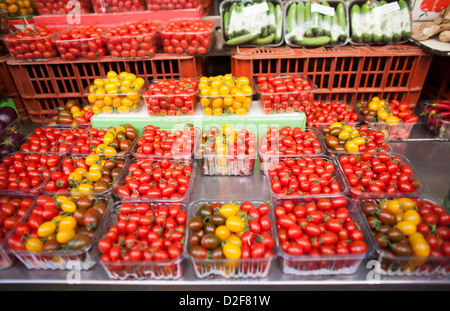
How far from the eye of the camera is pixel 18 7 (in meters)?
4.48

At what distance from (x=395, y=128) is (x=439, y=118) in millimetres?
500

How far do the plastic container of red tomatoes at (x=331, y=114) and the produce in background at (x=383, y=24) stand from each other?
37.5 inches

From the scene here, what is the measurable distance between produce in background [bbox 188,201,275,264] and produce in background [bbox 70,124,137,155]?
1.29 metres

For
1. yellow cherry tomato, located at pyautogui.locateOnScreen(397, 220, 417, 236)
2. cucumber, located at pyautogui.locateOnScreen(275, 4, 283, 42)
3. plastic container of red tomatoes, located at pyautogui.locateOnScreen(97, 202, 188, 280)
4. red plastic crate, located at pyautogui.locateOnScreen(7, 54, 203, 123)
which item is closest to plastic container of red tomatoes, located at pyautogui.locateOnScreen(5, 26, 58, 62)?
red plastic crate, located at pyautogui.locateOnScreen(7, 54, 203, 123)

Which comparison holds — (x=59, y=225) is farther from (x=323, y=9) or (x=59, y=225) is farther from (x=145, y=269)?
(x=323, y=9)

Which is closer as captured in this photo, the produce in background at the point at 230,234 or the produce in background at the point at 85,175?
the produce in background at the point at 230,234

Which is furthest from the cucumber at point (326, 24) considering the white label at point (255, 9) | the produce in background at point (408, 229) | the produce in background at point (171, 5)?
the produce in background at point (408, 229)

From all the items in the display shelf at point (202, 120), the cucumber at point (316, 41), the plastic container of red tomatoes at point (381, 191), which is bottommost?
the plastic container of red tomatoes at point (381, 191)

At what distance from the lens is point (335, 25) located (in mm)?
3707

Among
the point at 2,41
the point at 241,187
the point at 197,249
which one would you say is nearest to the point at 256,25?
the point at 241,187

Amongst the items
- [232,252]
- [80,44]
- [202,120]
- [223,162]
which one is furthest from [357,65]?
[80,44]

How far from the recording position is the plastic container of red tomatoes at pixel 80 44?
355 cm

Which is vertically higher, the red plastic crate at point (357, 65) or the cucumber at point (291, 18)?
the cucumber at point (291, 18)

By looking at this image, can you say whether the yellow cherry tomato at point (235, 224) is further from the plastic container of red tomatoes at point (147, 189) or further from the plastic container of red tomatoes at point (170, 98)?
the plastic container of red tomatoes at point (170, 98)
